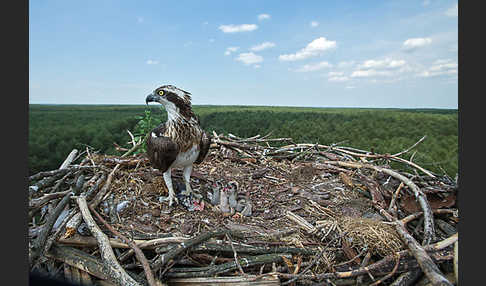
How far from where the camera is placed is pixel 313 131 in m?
7.51

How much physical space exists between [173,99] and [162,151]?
1.93 feet

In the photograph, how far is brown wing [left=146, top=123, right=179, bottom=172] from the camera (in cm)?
273

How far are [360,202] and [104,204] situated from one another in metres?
2.99

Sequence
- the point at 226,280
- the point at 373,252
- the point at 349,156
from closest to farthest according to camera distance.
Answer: the point at 226,280, the point at 373,252, the point at 349,156

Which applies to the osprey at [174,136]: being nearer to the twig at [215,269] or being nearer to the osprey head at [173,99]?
the osprey head at [173,99]

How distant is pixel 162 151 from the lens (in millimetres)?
2729

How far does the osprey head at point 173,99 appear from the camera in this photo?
2.78 m

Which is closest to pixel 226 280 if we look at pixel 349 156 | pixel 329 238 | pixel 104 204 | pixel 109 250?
pixel 109 250

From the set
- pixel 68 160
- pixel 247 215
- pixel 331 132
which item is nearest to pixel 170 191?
pixel 247 215

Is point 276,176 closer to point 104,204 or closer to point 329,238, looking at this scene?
point 329,238

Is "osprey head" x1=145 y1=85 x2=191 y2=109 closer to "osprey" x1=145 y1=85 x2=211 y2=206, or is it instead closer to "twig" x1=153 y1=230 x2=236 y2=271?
"osprey" x1=145 y1=85 x2=211 y2=206

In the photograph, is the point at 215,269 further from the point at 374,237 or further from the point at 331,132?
the point at 331,132

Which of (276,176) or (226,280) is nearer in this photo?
(226,280)

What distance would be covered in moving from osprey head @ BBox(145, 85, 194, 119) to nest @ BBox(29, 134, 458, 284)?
101 centimetres
